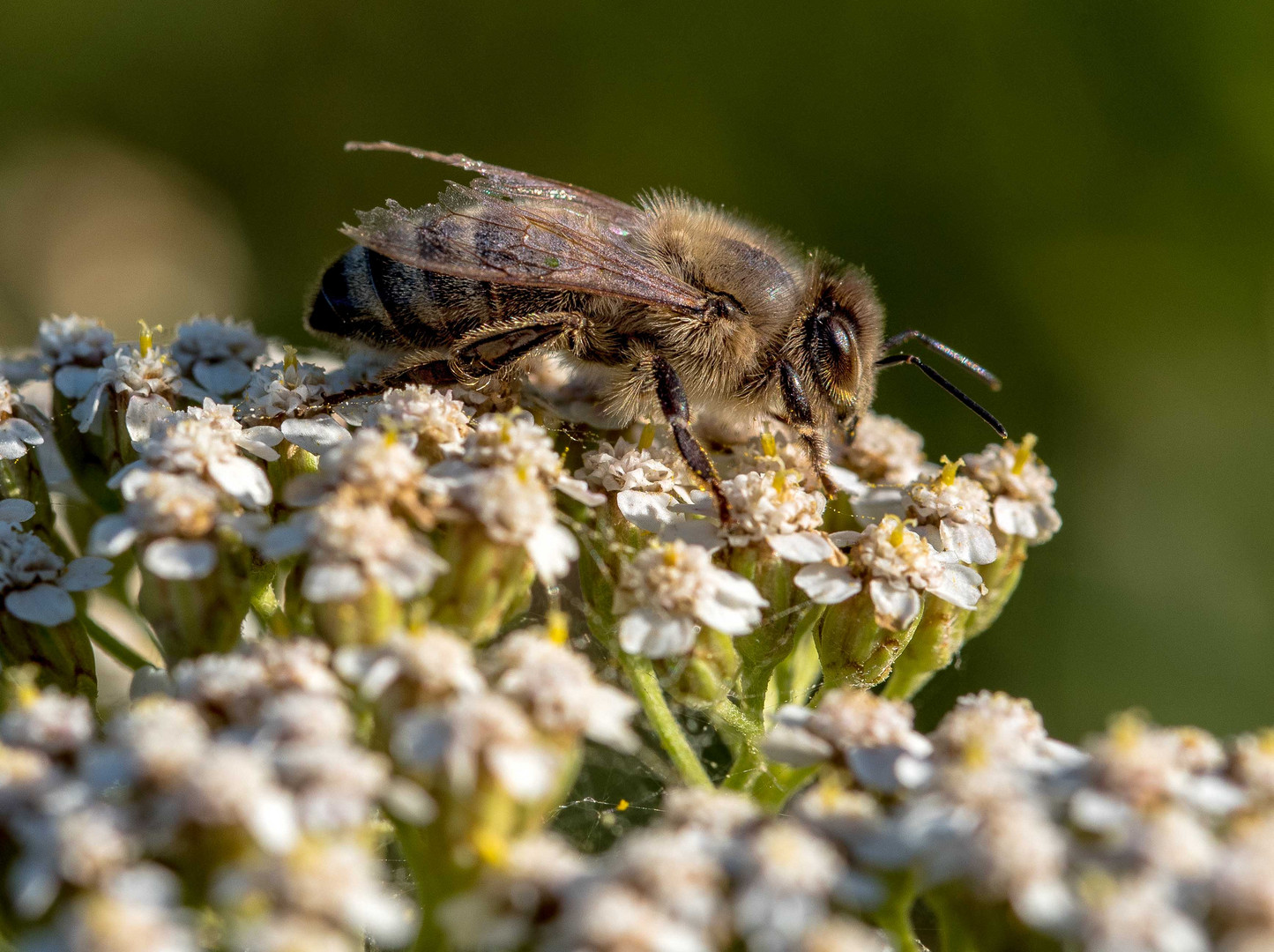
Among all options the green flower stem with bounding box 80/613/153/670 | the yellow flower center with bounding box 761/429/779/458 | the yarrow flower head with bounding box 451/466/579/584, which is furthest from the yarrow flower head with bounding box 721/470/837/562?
the green flower stem with bounding box 80/613/153/670

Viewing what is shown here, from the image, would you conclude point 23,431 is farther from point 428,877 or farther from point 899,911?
point 899,911

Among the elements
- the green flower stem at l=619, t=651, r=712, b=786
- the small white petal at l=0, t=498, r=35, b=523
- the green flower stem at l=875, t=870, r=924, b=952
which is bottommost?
the small white petal at l=0, t=498, r=35, b=523

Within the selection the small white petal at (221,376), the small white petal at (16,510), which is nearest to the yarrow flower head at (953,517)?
the small white petal at (221,376)

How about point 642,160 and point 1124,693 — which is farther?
point 642,160

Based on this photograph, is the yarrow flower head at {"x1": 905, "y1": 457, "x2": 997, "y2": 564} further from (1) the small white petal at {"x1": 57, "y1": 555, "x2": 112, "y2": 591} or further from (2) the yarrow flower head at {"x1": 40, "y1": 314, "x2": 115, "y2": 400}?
(2) the yarrow flower head at {"x1": 40, "y1": 314, "x2": 115, "y2": 400}

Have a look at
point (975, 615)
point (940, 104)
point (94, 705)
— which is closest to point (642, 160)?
point (940, 104)

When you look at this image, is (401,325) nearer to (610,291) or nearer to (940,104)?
(610,291)

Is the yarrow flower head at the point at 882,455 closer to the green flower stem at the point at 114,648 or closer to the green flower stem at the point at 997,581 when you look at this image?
the green flower stem at the point at 997,581
